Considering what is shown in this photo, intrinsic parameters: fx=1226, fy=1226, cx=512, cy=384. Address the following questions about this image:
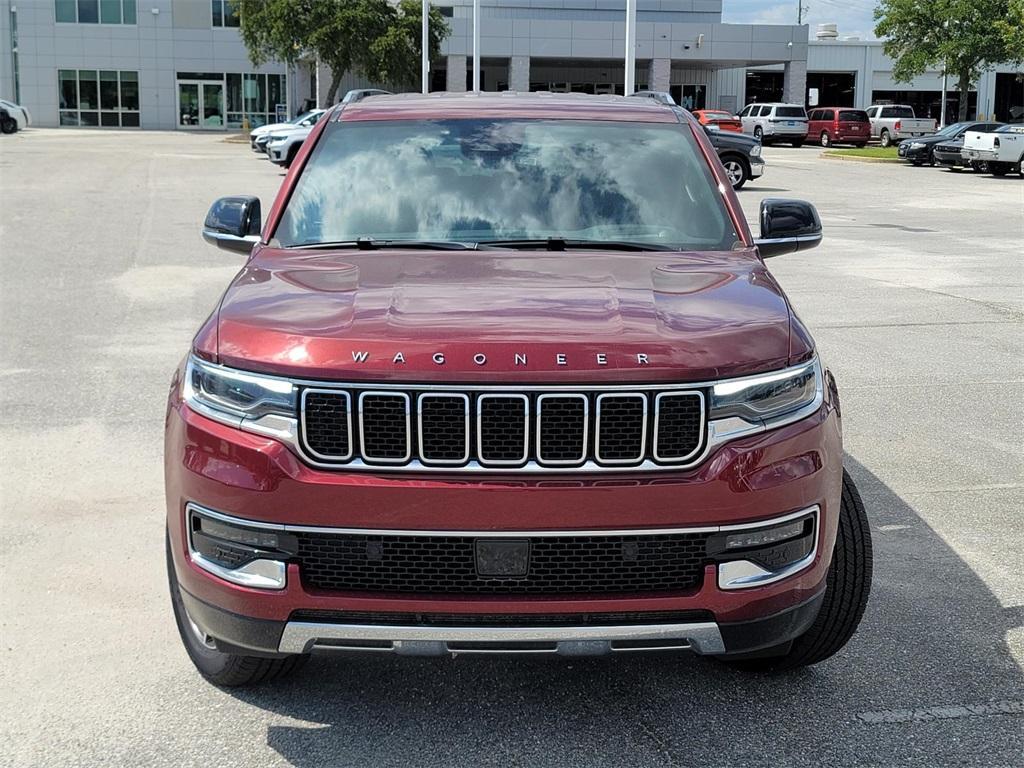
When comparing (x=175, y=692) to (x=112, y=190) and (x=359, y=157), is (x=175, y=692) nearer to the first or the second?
(x=359, y=157)

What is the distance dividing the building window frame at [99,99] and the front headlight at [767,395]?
239ft

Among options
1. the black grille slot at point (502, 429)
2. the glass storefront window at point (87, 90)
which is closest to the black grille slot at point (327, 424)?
the black grille slot at point (502, 429)

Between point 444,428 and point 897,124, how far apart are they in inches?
2115

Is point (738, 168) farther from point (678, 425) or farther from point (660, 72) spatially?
point (660, 72)

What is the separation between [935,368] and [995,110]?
74.3 m

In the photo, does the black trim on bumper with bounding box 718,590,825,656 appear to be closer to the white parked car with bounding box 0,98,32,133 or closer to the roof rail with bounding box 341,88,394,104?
the roof rail with bounding box 341,88,394,104

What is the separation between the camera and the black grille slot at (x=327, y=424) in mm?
3160

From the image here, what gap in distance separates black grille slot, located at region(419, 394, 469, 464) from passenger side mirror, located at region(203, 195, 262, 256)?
2050 millimetres

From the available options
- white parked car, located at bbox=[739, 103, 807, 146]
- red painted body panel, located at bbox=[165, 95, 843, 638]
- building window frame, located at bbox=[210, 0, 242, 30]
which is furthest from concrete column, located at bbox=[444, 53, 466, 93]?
red painted body panel, located at bbox=[165, 95, 843, 638]

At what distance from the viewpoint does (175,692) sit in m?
3.91

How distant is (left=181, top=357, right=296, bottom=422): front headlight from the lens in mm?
3201

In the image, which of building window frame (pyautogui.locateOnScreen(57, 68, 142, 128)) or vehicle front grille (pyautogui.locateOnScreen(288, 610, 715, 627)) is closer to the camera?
vehicle front grille (pyautogui.locateOnScreen(288, 610, 715, 627))

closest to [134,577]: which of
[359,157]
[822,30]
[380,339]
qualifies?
[359,157]

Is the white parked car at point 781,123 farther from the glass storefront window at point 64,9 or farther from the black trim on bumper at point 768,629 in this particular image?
the black trim on bumper at point 768,629
